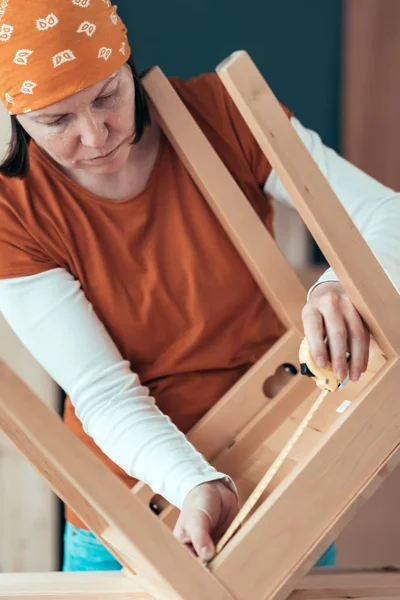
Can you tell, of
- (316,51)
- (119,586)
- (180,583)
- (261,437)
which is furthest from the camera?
(316,51)

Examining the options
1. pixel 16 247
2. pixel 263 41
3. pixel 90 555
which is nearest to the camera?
pixel 16 247

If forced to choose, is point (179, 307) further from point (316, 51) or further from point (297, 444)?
point (316, 51)

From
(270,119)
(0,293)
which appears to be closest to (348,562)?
(0,293)

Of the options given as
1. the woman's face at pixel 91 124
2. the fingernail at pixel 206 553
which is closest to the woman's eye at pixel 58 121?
the woman's face at pixel 91 124

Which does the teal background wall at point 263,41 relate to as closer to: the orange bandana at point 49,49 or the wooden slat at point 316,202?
the orange bandana at point 49,49

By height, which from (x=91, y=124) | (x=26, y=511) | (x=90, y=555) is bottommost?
(x=26, y=511)

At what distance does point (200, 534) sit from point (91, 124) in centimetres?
35

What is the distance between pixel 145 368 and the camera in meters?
0.80

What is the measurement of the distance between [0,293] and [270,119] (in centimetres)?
32

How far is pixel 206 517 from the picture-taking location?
1.90 feet

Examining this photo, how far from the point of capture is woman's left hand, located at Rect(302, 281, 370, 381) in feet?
1.89

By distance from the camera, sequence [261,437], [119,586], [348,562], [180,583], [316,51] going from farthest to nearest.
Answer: [316,51], [348,562], [261,437], [119,586], [180,583]

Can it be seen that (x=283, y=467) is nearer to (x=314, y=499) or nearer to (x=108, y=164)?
(x=314, y=499)

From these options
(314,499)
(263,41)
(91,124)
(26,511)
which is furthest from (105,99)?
(263,41)
